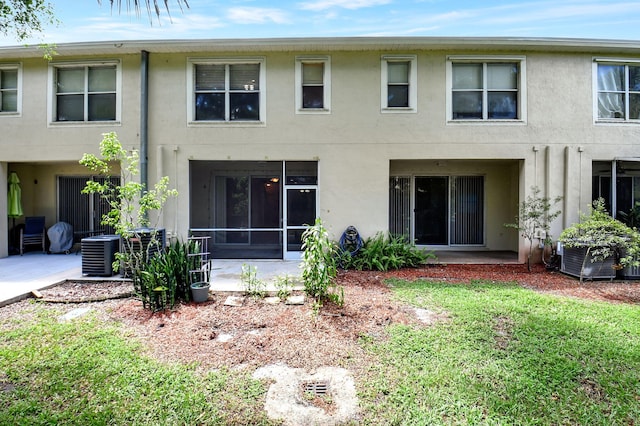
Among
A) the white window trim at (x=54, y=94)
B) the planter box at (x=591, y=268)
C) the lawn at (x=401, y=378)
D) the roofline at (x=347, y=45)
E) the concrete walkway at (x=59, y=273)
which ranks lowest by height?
the lawn at (x=401, y=378)

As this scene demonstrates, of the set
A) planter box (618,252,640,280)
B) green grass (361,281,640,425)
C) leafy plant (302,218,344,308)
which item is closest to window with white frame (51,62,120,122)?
leafy plant (302,218,344,308)

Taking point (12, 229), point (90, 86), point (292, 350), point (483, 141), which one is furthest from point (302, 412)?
point (12, 229)

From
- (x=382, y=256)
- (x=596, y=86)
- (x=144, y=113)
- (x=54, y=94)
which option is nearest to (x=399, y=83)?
(x=382, y=256)

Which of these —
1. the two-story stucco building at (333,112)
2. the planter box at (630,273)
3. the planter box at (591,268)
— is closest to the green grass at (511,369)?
the planter box at (591,268)

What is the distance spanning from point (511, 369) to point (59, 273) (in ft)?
28.1

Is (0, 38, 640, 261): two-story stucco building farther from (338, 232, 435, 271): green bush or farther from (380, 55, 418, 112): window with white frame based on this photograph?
(338, 232, 435, 271): green bush

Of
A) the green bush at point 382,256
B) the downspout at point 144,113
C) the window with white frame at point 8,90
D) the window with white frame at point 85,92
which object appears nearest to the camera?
the green bush at point 382,256

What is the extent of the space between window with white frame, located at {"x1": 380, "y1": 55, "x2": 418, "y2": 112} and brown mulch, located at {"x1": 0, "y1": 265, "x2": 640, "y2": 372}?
4.77m

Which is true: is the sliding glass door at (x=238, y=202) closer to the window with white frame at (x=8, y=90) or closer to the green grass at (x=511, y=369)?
the window with white frame at (x=8, y=90)

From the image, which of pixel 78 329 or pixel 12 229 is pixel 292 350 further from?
pixel 12 229

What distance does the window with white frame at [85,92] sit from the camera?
9078 mm

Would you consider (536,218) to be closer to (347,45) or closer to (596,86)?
(596,86)

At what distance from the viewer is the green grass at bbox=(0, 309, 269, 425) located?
8.64 feet

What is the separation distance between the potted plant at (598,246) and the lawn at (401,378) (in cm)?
276
